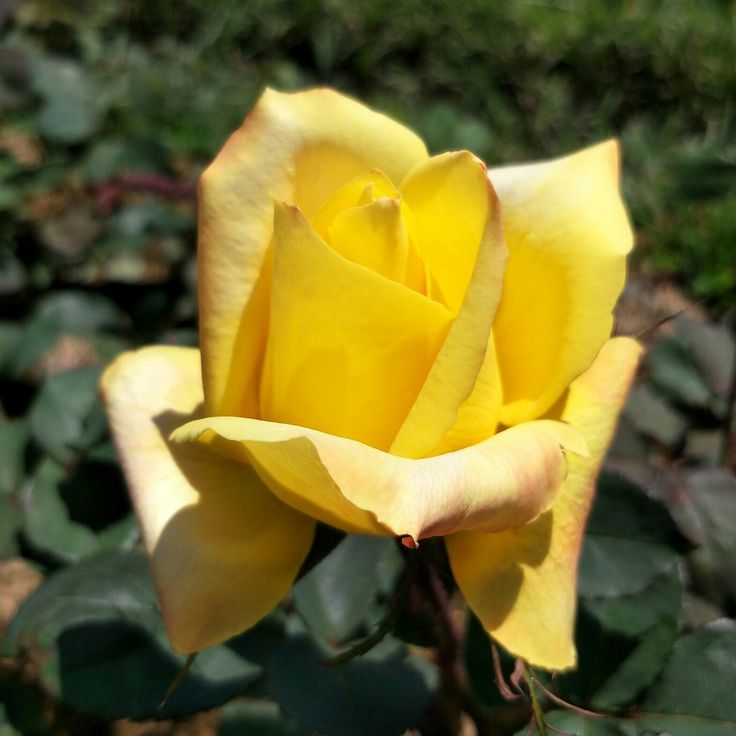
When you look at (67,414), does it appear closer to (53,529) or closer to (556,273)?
(53,529)

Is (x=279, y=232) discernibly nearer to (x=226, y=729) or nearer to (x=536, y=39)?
(x=226, y=729)

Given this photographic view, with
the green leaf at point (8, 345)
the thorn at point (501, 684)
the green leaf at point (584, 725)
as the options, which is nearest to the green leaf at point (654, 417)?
the green leaf at point (584, 725)

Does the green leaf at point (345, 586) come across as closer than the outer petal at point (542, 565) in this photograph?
No

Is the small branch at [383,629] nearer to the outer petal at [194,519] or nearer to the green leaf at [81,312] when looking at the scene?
the outer petal at [194,519]

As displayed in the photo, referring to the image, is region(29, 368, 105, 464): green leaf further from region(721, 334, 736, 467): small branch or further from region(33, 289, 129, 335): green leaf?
region(721, 334, 736, 467): small branch

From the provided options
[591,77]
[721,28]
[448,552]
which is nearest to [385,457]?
[448,552]

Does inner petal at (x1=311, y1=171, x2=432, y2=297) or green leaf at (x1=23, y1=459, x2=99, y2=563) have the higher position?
inner petal at (x1=311, y1=171, x2=432, y2=297)

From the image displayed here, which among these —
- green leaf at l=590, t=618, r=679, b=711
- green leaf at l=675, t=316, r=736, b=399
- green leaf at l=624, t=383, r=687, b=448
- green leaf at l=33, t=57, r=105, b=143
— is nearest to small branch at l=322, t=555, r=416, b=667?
green leaf at l=590, t=618, r=679, b=711
